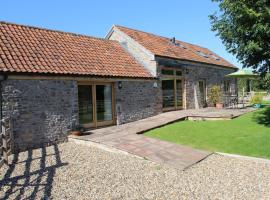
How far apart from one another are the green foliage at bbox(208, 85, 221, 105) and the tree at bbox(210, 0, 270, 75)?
10090mm

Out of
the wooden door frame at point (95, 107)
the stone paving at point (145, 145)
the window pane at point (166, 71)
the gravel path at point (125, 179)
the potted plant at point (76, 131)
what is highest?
the window pane at point (166, 71)

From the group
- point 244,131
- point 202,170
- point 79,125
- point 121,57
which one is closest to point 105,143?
point 79,125

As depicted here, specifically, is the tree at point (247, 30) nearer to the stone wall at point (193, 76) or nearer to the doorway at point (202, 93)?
the stone wall at point (193, 76)

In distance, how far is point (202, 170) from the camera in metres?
8.28

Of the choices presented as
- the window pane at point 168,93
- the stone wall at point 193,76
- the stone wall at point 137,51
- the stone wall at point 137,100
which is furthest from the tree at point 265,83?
the window pane at point 168,93

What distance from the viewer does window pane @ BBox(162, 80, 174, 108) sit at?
19194mm

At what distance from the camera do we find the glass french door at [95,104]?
13.5 m

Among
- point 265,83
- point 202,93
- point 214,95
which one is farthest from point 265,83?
point 214,95

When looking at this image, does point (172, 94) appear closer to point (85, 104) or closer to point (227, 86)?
point (85, 104)

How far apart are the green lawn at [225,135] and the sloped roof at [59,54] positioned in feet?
Answer: 13.0

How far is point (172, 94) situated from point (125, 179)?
42.8 feet

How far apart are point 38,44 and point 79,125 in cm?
429

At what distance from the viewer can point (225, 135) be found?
12.5 metres

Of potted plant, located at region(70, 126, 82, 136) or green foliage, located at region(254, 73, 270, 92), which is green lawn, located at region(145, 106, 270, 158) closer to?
green foliage, located at region(254, 73, 270, 92)
